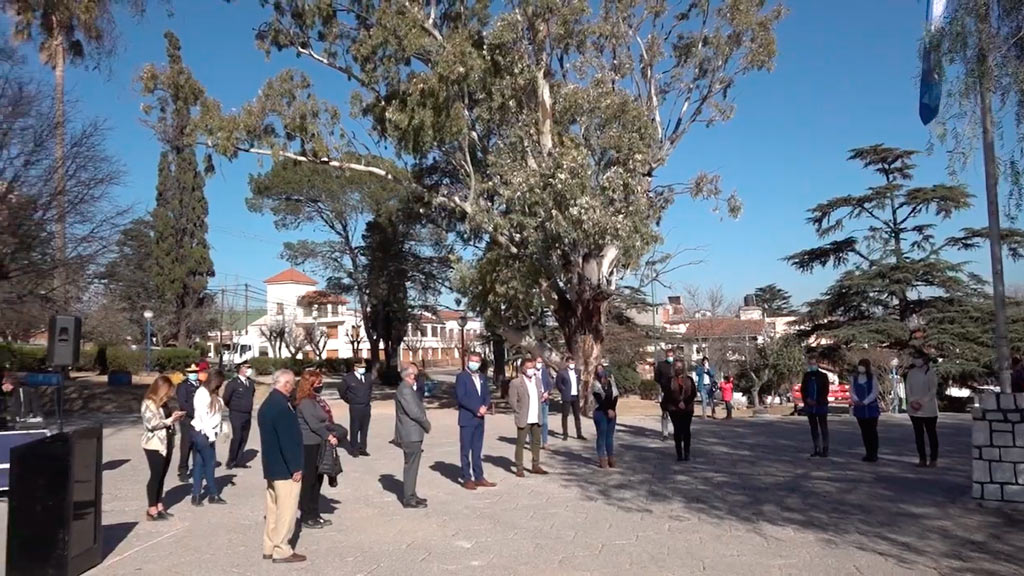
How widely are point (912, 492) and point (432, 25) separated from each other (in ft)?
63.1

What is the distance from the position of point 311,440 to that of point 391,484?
3.22 m

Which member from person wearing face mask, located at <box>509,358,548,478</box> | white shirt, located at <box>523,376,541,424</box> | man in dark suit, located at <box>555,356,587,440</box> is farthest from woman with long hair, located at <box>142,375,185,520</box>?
man in dark suit, located at <box>555,356,587,440</box>

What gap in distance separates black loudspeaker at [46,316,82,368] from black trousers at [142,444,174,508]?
5.84 metres

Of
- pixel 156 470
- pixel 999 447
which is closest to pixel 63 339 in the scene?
pixel 156 470

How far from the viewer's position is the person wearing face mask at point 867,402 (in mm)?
11945

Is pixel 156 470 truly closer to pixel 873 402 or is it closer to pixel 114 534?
pixel 114 534

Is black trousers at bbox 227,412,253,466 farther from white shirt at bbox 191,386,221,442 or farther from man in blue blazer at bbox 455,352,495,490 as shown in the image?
man in blue blazer at bbox 455,352,495,490

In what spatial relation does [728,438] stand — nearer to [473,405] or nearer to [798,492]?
[798,492]

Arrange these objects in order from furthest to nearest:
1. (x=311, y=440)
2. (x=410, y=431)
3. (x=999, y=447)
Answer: (x=410, y=431) < (x=999, y=447) < (x=311, y=440)

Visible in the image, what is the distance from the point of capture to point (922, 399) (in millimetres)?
11180

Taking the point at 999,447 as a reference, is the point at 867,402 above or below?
above

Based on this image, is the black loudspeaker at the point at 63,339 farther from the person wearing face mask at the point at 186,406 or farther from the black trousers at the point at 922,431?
the black trousers at the point at 922,431

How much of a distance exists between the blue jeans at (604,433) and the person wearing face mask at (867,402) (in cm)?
343

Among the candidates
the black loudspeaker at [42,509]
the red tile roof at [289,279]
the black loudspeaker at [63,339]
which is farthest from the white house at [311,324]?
the black loudspeaker at [42,509]
